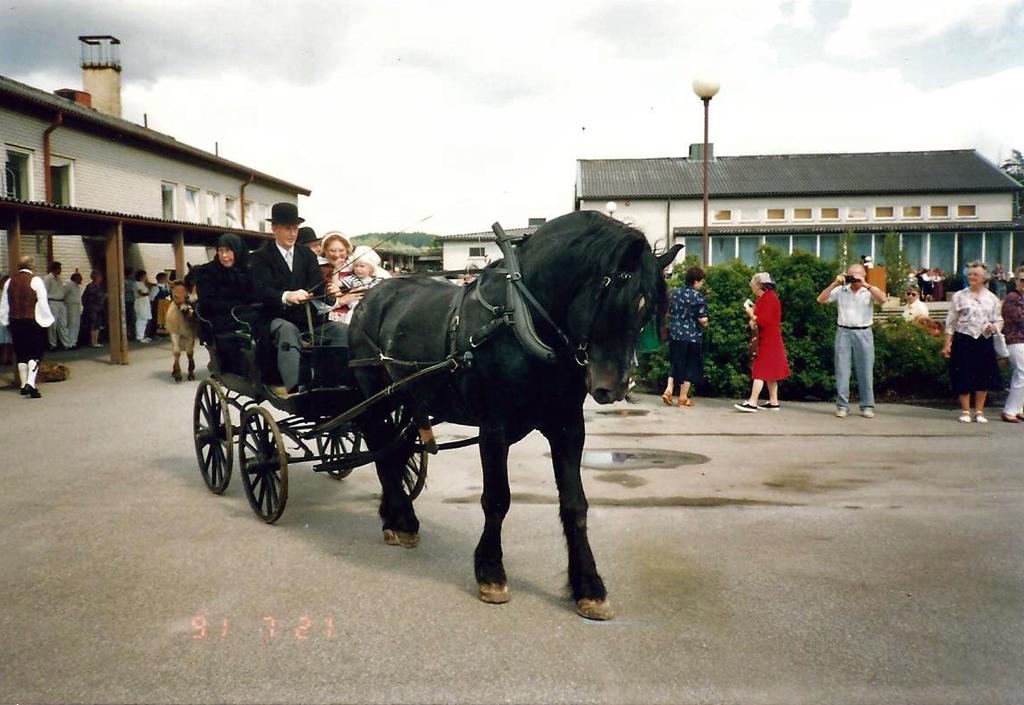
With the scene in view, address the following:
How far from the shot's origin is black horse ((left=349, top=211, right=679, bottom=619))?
394 centimetres

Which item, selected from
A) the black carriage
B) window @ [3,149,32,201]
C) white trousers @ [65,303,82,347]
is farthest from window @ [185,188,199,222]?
the black carriage

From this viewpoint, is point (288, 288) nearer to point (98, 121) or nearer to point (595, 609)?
point (595, 609)

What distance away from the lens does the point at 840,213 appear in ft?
169

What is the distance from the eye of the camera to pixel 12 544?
18.4 ft

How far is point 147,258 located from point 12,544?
82.2 ft

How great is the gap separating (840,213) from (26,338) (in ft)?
158

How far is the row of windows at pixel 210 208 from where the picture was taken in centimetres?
3000

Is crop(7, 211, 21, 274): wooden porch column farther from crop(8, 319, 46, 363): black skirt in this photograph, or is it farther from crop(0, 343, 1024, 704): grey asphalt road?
crop(0, 343, 1024, 704): grey asphalt road

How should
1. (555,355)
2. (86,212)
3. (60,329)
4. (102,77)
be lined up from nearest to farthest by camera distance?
(555,355) < (86,212) < (60,329) < (102,77)

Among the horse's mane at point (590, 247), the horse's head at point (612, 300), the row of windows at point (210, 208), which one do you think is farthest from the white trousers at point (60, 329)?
the horse's head at point (612, 300)

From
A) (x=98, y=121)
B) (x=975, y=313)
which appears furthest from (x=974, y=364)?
(x=98, y=121)

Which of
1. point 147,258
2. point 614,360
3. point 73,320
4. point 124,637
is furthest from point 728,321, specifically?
point 147,258

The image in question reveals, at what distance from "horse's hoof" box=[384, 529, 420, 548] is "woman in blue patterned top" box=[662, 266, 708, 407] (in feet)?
23.0

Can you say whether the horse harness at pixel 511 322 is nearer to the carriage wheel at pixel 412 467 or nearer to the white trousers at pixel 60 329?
the carriage wheel at pixel 412 467
